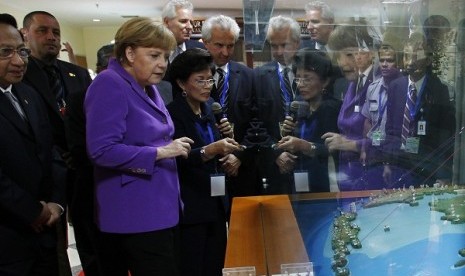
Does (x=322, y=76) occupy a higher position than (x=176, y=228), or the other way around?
(x=322, y=76)

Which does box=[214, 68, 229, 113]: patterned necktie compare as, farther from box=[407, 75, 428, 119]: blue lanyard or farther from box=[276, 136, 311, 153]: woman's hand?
box=[407, 75, 428, 119]: blue lanyard

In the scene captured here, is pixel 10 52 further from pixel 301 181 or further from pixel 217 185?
pixel 301 181

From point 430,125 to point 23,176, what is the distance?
142cm

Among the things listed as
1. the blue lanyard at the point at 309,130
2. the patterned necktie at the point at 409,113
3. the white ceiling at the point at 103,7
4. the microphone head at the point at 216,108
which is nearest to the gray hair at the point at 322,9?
the blue lanyard at the point at 309,130

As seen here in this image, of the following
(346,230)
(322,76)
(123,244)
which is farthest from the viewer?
(123,244)

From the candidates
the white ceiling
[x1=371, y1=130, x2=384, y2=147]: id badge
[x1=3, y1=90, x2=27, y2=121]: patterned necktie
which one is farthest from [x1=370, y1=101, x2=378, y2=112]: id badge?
the white ceiling

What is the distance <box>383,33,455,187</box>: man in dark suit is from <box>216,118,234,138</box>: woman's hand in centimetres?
121

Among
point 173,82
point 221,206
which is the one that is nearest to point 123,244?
point 221,206

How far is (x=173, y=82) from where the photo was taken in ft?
6.11

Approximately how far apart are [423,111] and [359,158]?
237mm

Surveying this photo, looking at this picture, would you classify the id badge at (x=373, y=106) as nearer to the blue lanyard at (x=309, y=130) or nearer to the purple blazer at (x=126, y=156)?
the blue lanyard at (x=309, y=130)

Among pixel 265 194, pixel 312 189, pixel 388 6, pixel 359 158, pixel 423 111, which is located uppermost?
pixel 388 6

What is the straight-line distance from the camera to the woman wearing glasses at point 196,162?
1761mm

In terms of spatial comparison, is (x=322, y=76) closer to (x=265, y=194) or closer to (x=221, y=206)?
(x=221, y=206)
